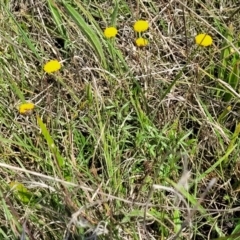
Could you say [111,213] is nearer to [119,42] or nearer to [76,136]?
[76,136]

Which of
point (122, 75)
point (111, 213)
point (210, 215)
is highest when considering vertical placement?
point (122, 75)

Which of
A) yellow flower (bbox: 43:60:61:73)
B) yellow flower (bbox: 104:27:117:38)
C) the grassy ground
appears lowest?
the grassy ground

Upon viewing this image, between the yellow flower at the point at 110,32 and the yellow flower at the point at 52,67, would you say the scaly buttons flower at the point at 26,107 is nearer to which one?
the yellow flower at the point at 52,67

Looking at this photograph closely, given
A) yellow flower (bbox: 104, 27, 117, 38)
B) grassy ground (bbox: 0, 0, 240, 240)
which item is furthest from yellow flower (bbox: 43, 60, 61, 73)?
yellow flower (bbox: 104, 27, 117, 38)

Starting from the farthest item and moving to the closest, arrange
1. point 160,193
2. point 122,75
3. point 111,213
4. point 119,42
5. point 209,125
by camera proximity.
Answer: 1. point 119,42
2. point 122,75
3. point 209,125
4. point 160,193
5. point 111,213

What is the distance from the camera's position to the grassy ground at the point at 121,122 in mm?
1229

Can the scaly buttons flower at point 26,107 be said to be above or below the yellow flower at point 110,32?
below

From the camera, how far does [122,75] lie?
4.93 ft

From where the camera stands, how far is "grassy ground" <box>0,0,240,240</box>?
1.23 meters

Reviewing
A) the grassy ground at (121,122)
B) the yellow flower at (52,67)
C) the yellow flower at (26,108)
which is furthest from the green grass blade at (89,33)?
the yellow flower at (26,108)

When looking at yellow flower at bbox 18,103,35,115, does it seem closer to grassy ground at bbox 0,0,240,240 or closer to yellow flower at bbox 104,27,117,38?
grassy ground at bbox 0,0,240,240

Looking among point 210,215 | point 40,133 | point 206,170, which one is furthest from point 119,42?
point 210,215

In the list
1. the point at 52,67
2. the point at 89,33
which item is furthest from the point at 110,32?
the point at 52,67

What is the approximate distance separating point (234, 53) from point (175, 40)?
23 centimetres
